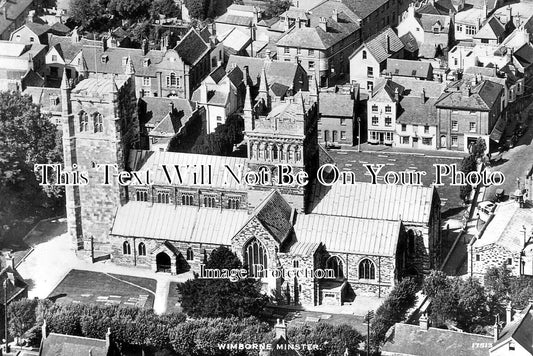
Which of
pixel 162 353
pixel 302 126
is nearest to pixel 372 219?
pixel 302 126

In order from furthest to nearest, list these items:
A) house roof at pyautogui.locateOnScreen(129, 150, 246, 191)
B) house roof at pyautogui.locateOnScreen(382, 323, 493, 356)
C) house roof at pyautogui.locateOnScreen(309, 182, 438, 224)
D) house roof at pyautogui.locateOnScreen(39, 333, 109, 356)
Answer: house roof at pyautogui.locateOnScreen(129, 150, 246, 191), house roof at pyautogui.locateOnScreen(309, 182, 438, 224), house roof at pyautogui.locateOnScreen(382, 323, 493, 356), house roof at pyautogui.locateOnScreen(39, 333, 109, 356)

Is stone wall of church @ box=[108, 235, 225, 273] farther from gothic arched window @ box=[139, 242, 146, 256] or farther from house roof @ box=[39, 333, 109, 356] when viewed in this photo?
house roof @ box=[39, 333, 109, 356]

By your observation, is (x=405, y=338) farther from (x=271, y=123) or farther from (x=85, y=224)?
(x=85, y=224)

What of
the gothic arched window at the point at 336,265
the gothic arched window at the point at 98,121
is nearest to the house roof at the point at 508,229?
the gothic arched window at the point at 336,265

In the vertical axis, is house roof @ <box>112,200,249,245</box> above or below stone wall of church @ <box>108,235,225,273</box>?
above

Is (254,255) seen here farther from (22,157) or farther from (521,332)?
(22,157)

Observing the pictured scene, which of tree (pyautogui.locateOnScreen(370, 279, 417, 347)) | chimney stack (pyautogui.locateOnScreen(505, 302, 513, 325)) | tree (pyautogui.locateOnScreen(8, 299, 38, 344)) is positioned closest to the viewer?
chimney stack (pyautogui.locateOnScreen(505, 302, 513, 325))

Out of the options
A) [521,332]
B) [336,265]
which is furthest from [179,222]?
[521,332]

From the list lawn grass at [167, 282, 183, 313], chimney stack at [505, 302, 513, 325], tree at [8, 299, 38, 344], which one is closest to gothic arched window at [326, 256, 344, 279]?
lawn grass at [167, 282, 183, 313]
